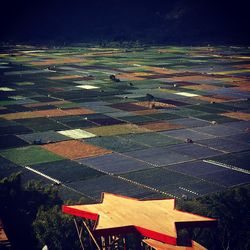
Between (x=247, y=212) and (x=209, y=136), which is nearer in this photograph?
(x=247, y=212)

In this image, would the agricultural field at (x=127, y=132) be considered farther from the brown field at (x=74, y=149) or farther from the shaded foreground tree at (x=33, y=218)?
the shaded foreground tree at (x=33, y=218)

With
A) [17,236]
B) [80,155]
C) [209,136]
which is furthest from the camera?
[209,136]

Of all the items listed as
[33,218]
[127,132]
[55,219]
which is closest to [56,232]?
[55,219]

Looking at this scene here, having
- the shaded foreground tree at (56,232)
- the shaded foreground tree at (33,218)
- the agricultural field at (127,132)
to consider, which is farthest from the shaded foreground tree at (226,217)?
the shaded foreground tree at (33,218)

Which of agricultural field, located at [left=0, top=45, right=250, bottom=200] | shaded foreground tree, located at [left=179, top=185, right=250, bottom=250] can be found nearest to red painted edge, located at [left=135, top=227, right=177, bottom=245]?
shaded foreground tree, located at [left=179, top=185, right=250, bottom=250]

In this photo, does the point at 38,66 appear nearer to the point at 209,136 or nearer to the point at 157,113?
the point at 157,113

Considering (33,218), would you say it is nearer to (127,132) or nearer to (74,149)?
(74,149)

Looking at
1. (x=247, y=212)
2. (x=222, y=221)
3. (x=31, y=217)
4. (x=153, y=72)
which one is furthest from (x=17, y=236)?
(x=153, y=72)
